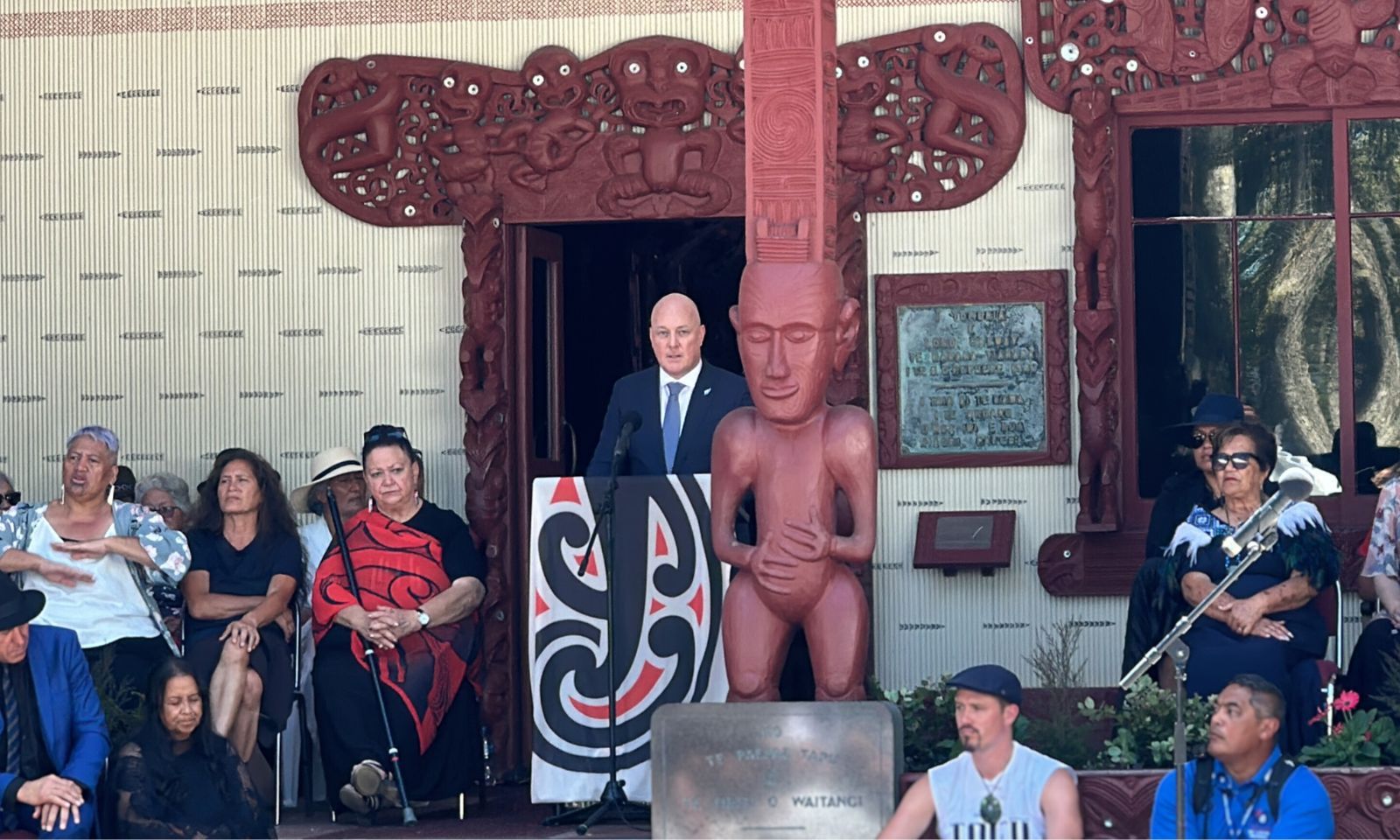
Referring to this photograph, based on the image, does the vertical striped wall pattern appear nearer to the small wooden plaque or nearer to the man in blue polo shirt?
the small wooden plaque

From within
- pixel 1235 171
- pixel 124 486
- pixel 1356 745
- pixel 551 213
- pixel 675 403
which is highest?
pixel 1235 171

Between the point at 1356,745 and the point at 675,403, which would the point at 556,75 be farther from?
the point at 1356,745

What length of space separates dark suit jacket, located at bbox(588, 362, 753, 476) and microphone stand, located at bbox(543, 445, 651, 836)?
1.05ft

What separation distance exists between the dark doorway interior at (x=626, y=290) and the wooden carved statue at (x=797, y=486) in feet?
10.8

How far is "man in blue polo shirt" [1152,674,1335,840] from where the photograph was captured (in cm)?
746

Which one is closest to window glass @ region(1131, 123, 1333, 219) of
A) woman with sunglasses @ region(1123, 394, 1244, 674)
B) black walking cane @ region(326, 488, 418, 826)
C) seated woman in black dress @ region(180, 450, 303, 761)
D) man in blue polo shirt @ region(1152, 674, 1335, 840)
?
woman with sunglasses @ region(1123, 394, 1244, 674)

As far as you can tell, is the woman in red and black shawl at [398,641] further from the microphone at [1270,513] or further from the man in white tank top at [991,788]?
the microphone at [1270,513]

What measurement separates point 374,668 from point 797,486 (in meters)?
2.23

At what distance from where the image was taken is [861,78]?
→ 10992 mm

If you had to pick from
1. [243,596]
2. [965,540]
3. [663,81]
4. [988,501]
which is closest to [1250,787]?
[965,540]

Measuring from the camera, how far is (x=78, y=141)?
455 inches

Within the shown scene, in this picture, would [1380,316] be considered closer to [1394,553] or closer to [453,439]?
[1394,553]

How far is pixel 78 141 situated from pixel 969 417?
4.16 m

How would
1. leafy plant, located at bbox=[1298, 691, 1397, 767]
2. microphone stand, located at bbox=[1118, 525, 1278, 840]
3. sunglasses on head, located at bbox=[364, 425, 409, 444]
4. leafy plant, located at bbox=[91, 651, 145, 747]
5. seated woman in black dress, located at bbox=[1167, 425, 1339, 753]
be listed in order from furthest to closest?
1. sunglasses on head, located at bbox=[364, 425, 409, 444]
2. leafy plant, located at bbox=[91, 651, 145, 747]
3. seated woman in black dress, located at bbox=[1167, 425, 1339, 753]
4. leafy plant, located at bbox=[1298, 691, 1397, 767]
5. microphone stand, located at bbox=[1118, 525, 1278, 840]
